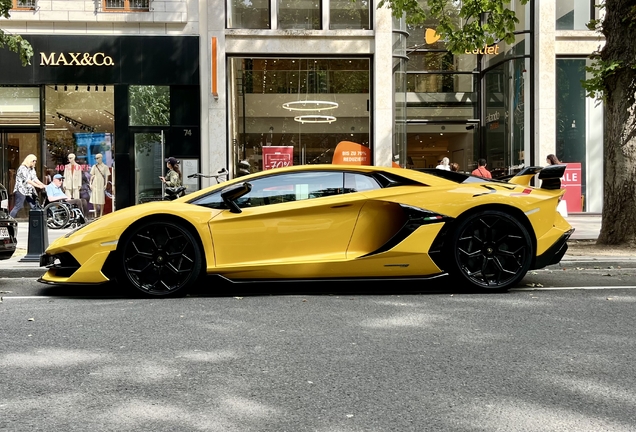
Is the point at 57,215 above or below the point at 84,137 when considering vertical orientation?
below

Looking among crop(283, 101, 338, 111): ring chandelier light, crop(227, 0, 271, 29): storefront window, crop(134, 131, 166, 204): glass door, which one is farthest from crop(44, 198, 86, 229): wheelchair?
crop(227, 0, 271, 29): storefront window

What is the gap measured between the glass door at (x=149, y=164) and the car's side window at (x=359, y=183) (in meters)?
11.5

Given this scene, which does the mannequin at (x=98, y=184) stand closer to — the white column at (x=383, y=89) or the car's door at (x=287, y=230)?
the white column at (x=383, y=89)

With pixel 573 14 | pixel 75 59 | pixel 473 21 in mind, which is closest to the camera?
pixel 473 21

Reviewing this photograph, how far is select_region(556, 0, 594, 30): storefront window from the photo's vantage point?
61.0ft

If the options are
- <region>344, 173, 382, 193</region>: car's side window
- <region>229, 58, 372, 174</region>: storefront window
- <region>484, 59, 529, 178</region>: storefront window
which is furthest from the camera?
<region>484, 59, 529, 178</region>: storefront window

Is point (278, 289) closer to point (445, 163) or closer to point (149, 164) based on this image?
point (149, 164)

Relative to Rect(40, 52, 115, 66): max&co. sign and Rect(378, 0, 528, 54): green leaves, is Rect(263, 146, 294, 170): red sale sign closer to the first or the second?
Rect(40, 52, 115, 66): max&co. sign

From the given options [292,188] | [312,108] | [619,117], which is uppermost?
[312,108]

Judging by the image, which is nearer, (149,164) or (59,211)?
(59,211)

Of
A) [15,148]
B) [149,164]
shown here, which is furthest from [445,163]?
[15,148]

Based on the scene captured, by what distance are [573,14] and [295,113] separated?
8086mm

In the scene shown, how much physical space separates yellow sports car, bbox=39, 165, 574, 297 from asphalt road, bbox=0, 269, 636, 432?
0.26 metres

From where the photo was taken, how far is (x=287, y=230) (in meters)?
6.25
